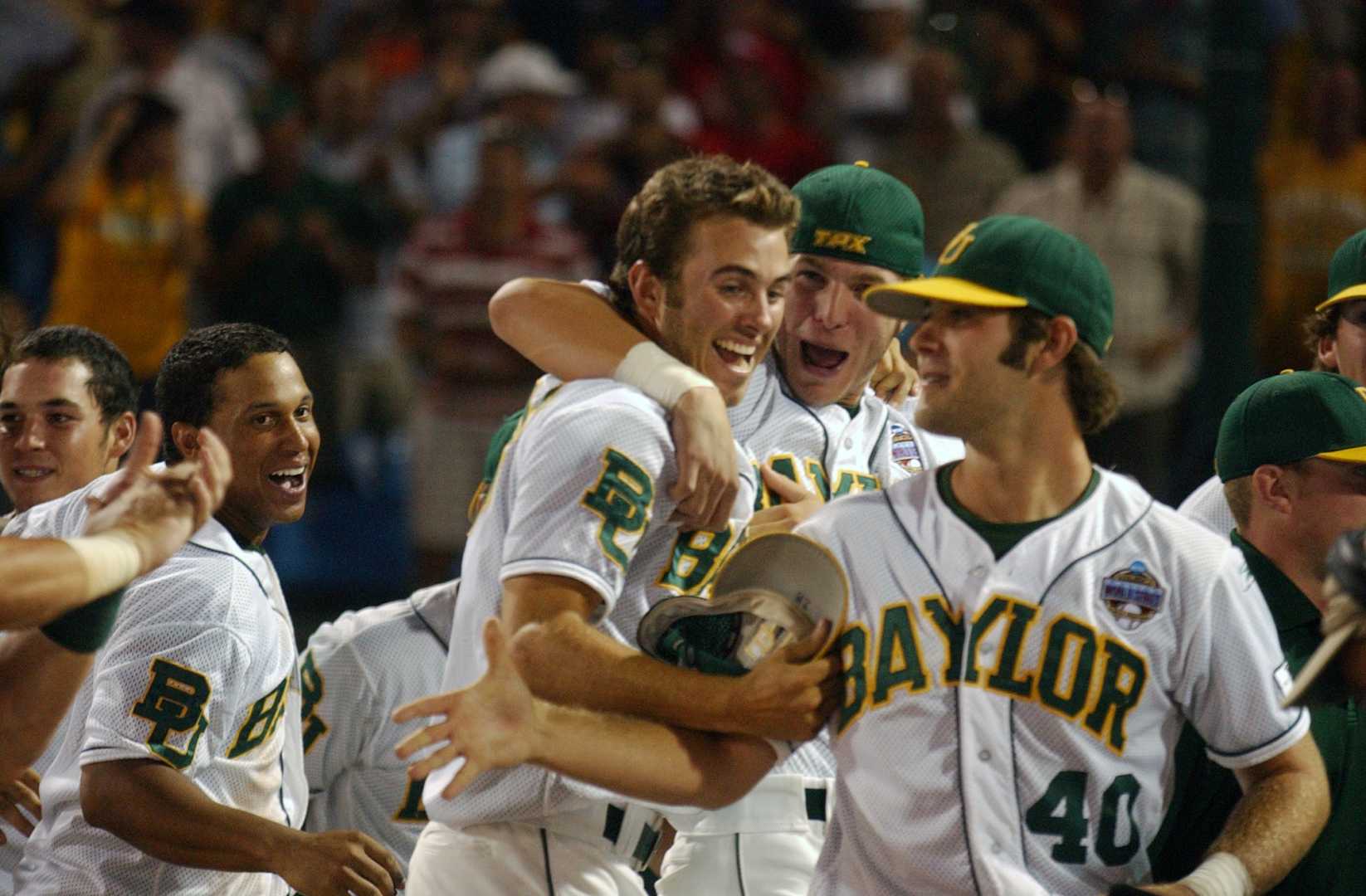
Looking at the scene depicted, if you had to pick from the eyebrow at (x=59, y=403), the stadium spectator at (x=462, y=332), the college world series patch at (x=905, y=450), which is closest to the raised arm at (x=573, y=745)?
the college world series patch at (x=905, y=450)

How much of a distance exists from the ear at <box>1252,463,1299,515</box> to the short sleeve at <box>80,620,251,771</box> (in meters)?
2.16

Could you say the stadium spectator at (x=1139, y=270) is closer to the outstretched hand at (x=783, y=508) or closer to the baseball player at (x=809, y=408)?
the baseball player at (x=809, y=408)

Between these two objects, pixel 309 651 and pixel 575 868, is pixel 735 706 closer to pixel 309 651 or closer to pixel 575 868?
pixel 575 868

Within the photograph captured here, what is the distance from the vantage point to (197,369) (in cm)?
434

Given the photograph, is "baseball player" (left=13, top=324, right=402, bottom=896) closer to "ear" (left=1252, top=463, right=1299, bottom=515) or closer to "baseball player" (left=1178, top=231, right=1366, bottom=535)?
"ear" (left=1252, top=463, right=1299, bottom=515)

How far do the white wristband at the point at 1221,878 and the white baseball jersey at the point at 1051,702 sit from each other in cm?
12

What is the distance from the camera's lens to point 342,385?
350 inches

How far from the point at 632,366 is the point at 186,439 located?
46.9 inches

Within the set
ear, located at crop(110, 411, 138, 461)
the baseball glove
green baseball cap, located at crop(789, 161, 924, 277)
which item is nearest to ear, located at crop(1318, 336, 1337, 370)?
green baseball cap, located at crop(789, 161, 924, 277)

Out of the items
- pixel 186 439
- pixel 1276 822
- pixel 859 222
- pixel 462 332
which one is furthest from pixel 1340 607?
→ pixel 462 332

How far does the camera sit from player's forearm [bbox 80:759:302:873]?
12.4 feet

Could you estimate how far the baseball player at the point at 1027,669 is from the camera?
10.3 feet

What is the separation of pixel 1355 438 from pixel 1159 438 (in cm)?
436

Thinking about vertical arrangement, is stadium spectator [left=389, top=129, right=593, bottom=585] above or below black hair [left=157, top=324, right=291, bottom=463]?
below
